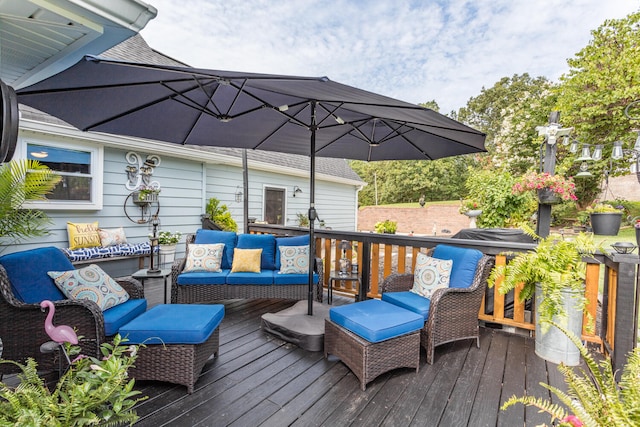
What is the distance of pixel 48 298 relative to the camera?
90.1 inches

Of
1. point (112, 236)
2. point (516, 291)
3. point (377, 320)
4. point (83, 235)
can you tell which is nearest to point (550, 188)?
point (516, 291)

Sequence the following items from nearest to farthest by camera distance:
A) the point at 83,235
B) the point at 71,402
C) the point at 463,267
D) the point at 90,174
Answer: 1. the point at 71,402
2. the point at 463,267
3. the point at 83,235
4. the point at 90,174

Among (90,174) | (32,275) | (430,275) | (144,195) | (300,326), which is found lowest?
(300,326)

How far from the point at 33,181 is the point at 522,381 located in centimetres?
532

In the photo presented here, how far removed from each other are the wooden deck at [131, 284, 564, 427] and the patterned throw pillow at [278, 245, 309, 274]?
3.70ft

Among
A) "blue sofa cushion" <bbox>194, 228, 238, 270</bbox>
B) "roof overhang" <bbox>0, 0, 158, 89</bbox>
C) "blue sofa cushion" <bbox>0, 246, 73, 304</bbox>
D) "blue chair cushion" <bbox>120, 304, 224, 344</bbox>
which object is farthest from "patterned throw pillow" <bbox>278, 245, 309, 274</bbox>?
"roof overhang" <bbox>0, 0, 158, 89</bbox>

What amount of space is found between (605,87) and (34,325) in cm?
1562

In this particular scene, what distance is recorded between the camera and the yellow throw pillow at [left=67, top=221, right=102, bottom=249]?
15.6 ft

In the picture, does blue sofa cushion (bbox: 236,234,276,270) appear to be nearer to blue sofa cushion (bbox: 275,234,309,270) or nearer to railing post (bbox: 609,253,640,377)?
blue sofa cushion (bbox: 275,234,309,270)

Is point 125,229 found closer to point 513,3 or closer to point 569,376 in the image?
point 569,376

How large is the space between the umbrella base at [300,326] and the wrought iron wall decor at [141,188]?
3995 millimetres

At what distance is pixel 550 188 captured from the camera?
3607 millimetres

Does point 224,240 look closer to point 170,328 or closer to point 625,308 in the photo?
point 170,328

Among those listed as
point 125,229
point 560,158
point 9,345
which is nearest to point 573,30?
point 560,158
